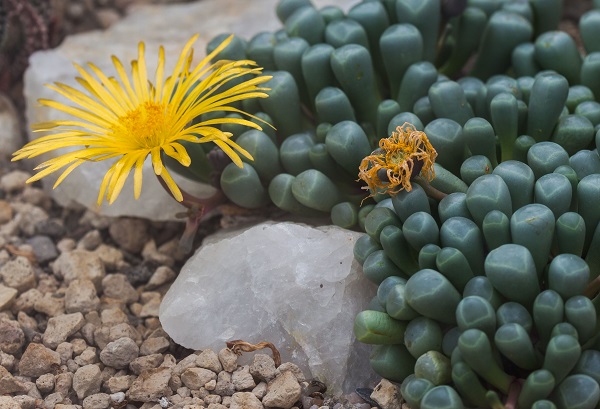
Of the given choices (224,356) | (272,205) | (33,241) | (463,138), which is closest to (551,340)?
(463,138)

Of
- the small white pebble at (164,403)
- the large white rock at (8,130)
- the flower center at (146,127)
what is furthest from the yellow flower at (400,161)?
the large white rock at (8,130)

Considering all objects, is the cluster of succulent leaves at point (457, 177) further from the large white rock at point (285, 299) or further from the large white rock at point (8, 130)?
the large white rock at point (8, 130)

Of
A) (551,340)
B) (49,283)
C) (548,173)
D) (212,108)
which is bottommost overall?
(49,283)

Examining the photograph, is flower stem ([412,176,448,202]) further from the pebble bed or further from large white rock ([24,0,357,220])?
large white rock ([24,0,357,220])

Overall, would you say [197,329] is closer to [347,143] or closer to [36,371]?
[36,371]

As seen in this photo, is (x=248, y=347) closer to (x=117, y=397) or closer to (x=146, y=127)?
(x=117, y=397)

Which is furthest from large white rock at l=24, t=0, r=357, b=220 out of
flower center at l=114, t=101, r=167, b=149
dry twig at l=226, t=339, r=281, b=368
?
dry twig at l=226, t=339, r=281, b=368

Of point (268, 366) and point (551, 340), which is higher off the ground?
point (551, 340)
